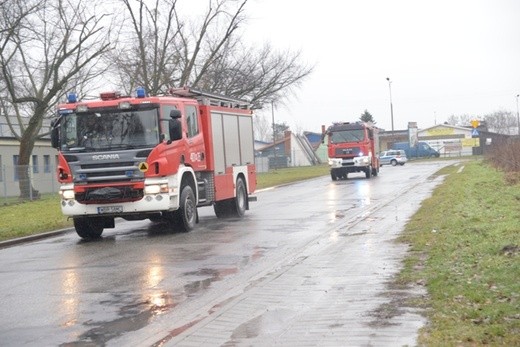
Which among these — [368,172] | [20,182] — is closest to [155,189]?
[20,182]

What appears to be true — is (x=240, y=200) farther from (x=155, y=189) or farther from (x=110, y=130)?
(x=110, y=130)

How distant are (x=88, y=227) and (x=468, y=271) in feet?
33.3

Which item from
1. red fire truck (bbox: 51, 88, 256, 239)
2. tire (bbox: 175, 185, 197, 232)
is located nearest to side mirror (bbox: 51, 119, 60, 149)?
red fire truck (bbox: 51, 88, 256, 239)

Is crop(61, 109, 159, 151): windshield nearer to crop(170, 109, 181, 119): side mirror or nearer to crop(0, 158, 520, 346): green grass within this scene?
crop(170, 109, 181, 119): side mirror

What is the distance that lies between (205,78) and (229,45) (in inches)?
98.3

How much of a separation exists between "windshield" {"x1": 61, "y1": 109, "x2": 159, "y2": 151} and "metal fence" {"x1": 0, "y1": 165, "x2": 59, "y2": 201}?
23.0m

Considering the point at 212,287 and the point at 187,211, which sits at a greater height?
the point at 187,211

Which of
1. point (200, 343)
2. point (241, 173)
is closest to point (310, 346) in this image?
point (200, 343)

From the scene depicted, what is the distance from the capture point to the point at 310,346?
668 cm

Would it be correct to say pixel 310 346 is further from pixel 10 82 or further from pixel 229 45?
pixel 229 45

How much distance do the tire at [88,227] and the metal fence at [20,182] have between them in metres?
21.9

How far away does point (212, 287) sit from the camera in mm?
10094

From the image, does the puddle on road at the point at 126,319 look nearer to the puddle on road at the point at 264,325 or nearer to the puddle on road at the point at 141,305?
the puddle on road at the point at 141,305

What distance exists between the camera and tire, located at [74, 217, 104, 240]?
1731 cm
